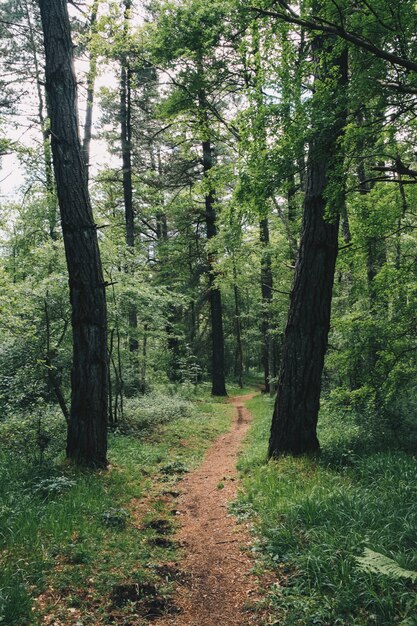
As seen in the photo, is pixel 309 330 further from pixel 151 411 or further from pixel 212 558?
pixel 151 411

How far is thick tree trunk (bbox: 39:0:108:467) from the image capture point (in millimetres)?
6617

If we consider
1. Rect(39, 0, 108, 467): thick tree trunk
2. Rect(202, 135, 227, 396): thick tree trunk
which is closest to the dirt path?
Rect(39, 0, 108, 467): thick tree trunk

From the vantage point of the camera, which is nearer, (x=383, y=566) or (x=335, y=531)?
(x=383, y=566)

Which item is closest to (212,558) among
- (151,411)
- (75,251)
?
(75,251)

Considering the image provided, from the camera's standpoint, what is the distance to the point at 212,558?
434 cm

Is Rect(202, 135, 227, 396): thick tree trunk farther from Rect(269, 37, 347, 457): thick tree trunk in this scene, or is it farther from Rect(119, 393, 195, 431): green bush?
Rect(269, 37, 347, 457): thick tree trunk

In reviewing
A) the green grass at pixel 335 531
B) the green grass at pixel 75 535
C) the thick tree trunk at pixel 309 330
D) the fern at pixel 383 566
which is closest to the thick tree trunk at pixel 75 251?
the green grass at pixel 75 535

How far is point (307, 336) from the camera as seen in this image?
266 inches

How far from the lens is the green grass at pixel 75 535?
10.8 ft

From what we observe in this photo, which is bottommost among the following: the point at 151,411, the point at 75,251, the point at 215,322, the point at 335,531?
the point at 151,411

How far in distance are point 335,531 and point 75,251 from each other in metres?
5.67

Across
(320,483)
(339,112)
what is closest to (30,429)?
(320,483)

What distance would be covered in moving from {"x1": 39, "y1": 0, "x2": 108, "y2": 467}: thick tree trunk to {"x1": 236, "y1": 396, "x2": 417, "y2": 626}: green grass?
2.90 metres

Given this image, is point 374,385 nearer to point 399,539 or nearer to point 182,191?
point 399,539
